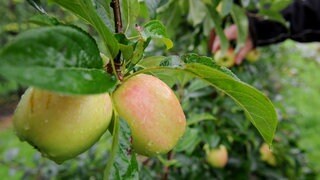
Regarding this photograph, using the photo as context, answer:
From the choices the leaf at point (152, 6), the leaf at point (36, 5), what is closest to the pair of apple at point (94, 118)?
the leaf at point (36, 5)

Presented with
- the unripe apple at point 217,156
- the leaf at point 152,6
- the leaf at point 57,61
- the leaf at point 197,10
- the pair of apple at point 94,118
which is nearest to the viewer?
the leaf at point 57,61

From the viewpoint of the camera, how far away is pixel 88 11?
1.63 feet

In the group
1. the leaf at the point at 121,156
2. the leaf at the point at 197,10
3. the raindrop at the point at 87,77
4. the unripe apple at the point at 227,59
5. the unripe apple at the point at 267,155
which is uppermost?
the raindrop at the point at 87,77

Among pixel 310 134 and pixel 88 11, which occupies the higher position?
pixel 88 11

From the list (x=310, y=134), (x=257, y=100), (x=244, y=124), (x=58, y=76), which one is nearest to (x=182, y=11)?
(x=244, y=124)

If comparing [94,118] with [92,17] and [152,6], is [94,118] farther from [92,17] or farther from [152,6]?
[152,6]

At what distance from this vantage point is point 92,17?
0.49 meters

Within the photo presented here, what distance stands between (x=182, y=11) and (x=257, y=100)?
99 centimetres

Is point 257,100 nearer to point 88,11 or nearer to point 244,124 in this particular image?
point 88,11

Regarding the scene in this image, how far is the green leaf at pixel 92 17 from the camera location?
488 mm

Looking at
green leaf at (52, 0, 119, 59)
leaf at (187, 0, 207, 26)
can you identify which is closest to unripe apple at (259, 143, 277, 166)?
leaf at (187, 0, 207, 26)

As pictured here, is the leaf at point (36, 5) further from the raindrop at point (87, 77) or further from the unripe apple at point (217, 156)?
the unripe apple at point (217, 156)

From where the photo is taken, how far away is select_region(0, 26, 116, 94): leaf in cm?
36

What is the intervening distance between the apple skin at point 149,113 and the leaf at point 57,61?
0.13 feet
